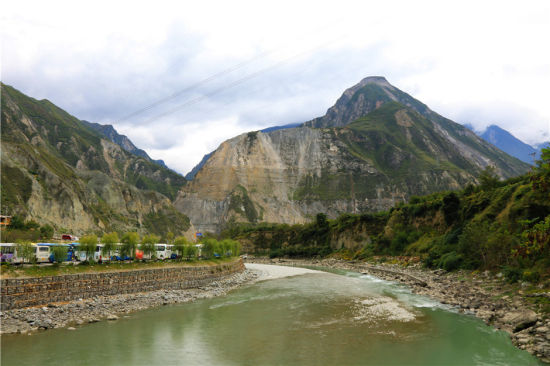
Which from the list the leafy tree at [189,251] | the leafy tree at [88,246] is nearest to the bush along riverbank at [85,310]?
the leafy tree at [88,246]

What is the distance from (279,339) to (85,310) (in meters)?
14.4

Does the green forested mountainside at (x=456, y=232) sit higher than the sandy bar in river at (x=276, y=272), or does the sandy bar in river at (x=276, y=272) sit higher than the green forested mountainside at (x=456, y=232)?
the green forested mountainside at (x=456, y=232)

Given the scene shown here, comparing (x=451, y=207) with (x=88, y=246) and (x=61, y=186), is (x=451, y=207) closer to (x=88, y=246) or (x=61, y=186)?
(x=88, y=246)

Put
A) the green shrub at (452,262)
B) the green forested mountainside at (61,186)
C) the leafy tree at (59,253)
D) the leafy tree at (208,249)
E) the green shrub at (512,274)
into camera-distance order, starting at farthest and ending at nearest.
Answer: the green forested mountainside at (61,186) < the leafy tree at (208,249) < the green shrub at (452,262) < the leafy tree at (59,253) < the green shrub at (512,274)

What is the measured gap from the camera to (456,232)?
49812 millimetres

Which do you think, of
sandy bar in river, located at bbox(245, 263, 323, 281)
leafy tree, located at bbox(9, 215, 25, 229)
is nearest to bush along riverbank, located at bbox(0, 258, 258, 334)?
sandy bar in river, located at bbox(245, 263, 323, 281)

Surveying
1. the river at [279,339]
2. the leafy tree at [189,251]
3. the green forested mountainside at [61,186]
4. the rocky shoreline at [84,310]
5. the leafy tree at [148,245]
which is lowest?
the river at [279,339]

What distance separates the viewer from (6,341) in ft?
58.3

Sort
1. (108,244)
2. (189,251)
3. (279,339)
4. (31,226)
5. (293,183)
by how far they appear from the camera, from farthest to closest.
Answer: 1. (293,183)
2. (31,226)
3. (189,251)
4. (108,244)
5. (279,339)

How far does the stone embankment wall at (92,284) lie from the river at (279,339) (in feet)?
15.0

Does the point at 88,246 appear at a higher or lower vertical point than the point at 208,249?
higher

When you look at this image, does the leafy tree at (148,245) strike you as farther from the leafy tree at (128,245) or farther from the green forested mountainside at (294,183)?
the green forested mountainside at (294,183)

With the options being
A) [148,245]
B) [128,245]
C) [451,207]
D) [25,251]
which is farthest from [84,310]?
[451,207]

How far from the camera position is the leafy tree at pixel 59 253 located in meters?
28.0
